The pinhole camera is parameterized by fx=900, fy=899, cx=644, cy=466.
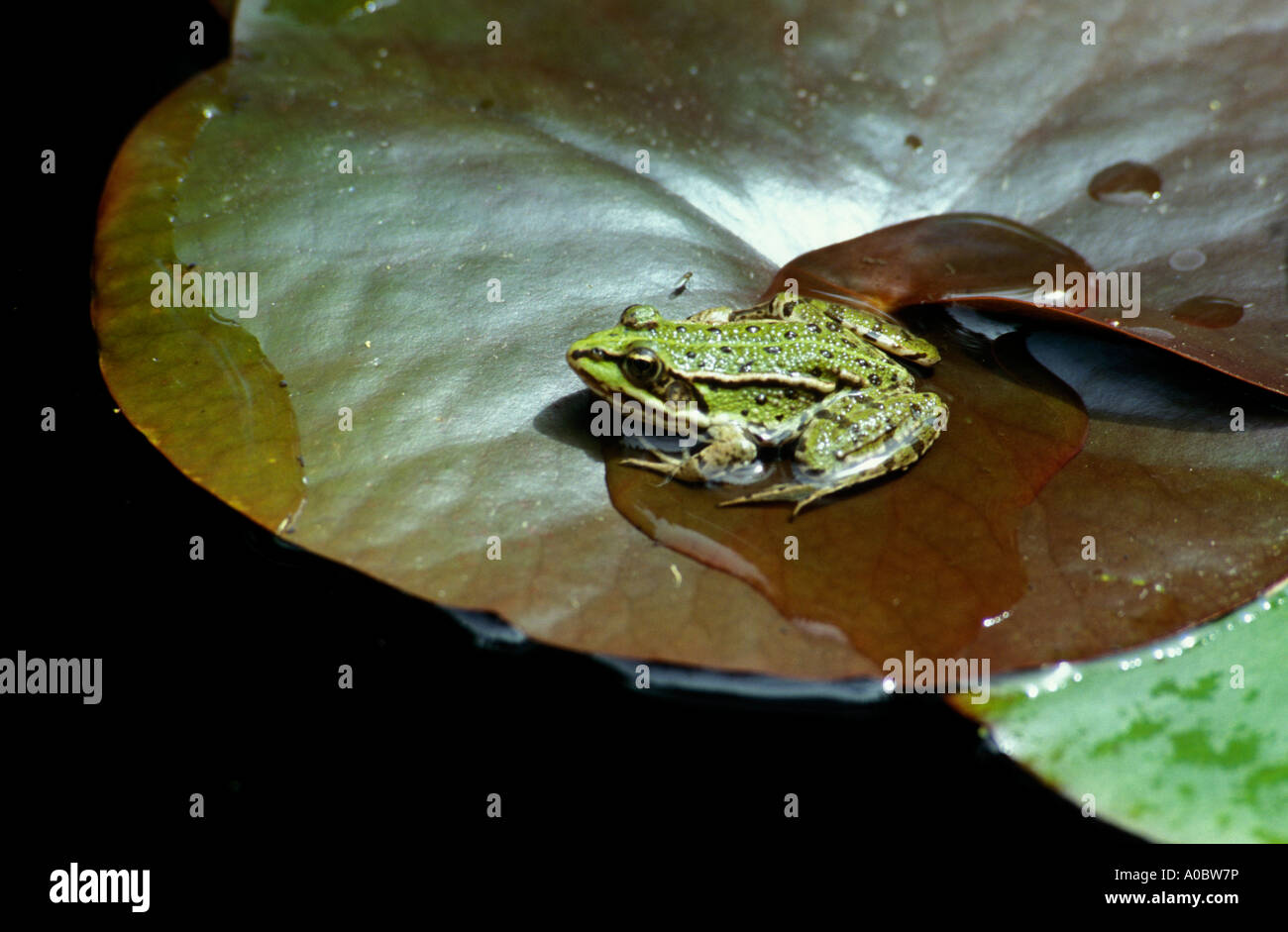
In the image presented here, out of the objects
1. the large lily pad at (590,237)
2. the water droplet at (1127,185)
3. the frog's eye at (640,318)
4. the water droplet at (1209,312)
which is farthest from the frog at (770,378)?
the water droplet at (1127,185)

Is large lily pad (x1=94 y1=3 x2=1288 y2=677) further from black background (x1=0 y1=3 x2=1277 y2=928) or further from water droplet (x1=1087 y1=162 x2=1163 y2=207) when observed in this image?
black background (x1=0 y1=3 x2=1277 y2=928)

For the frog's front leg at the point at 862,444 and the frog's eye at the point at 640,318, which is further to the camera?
the frog's eye at the point at 640,318

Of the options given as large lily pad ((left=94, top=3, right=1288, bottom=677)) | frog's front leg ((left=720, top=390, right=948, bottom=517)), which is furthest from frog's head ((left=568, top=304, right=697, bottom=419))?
frog's front leg ((left=720, top=390, right=948, bottom=517))

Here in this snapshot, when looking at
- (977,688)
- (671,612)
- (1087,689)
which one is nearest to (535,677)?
(671,612)

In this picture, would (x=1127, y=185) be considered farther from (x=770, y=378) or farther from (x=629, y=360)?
(x=629, y=360)

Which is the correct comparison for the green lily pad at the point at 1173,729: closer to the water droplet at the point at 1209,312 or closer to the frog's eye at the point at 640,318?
the water droplet at the point at 1209,312

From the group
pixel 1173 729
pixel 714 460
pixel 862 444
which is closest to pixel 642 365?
pixel 714 460
